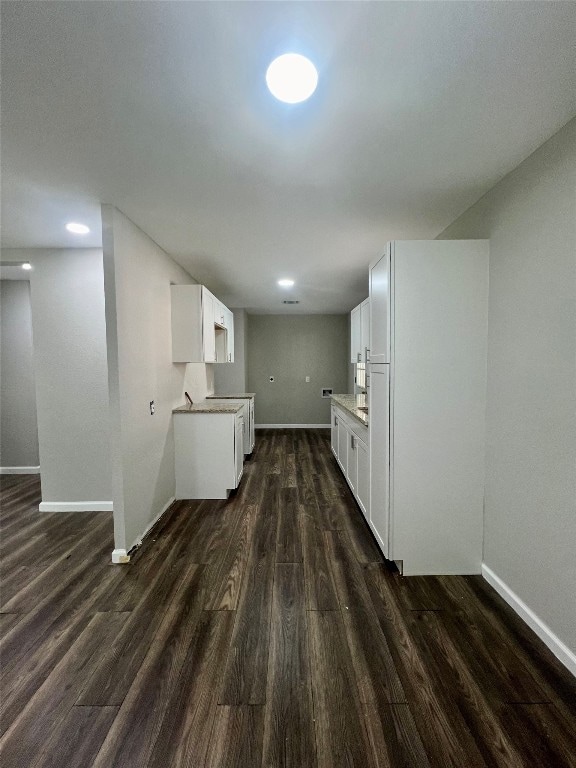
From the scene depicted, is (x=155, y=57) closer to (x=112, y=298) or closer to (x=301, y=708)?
(x=112, y=298)

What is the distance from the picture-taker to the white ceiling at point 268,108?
1025mm

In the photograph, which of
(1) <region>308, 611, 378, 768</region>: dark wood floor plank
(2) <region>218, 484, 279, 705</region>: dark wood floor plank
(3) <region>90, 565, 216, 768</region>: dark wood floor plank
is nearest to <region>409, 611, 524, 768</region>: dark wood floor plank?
(1) <region>308, 611, 378, 768</region>: dark wood floor plank

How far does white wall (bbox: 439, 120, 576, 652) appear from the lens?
1466 millimetres

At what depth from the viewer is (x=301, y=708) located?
1.27m

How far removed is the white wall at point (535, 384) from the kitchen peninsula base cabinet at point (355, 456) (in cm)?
92

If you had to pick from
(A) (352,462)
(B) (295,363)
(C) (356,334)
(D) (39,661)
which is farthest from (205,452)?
(B) (295,363)

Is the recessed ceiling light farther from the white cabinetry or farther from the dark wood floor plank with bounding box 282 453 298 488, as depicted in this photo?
the dark wood floor plank with bounding box 282 453 298 488

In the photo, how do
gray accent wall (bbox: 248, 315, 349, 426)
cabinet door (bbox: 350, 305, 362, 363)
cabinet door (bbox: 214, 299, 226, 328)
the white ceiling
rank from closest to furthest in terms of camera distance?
the white ceiling, cabinet door (bbox: 214, 299, 226, 328), cabinet door (bbox: 350, 305, 362, 363), gray accent wall (bbox: 248, 315, 349, 426)

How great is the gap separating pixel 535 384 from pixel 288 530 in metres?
2.10

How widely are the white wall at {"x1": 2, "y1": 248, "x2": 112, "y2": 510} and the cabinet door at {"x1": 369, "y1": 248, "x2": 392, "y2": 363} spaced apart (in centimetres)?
251

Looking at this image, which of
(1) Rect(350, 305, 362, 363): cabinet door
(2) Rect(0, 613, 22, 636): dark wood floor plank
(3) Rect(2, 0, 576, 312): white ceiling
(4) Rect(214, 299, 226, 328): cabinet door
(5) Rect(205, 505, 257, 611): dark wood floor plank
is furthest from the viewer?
(1) Rect(350, 305, 362, 363): cabinet door

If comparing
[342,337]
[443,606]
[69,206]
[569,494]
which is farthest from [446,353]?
[342,337]

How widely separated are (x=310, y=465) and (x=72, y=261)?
3.69 m

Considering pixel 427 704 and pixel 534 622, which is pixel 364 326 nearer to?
pixel 534 622
